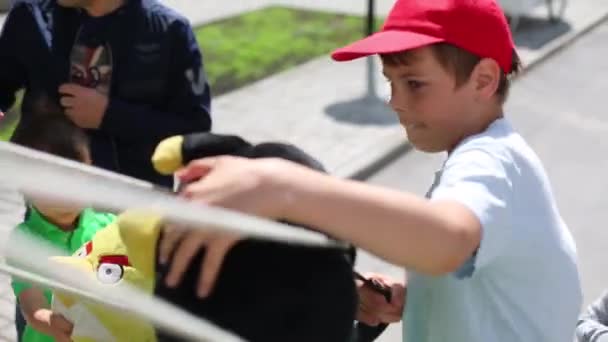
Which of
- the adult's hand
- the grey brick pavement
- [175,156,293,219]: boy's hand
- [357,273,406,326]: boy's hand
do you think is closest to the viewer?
[175,156,293,219]: boy's hand

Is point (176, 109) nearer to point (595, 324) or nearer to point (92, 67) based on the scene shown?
point (92, 67)

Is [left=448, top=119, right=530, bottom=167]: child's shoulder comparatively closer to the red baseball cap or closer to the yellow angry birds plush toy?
the red baseball cap

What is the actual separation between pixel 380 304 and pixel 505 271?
35 cm

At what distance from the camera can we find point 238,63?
362 inches

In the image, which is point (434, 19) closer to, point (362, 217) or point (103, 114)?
point (362, 217)

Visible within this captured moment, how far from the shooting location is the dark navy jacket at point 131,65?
2.54 metres

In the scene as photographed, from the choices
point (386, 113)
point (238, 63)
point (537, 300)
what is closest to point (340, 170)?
point (386, 113)

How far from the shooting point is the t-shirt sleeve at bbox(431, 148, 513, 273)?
1.30m

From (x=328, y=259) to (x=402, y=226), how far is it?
0.57ft

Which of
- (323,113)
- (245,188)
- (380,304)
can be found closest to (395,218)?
(245,188)

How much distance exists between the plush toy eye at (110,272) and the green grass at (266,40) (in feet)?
22.2

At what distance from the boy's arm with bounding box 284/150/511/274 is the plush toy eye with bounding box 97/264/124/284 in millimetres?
421

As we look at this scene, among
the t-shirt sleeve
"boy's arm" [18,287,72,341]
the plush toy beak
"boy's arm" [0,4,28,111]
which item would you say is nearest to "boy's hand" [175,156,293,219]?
the plush toy beak

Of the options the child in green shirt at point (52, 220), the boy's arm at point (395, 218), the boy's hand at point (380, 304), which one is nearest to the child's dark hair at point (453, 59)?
the boy's arm at point (395, 218)
